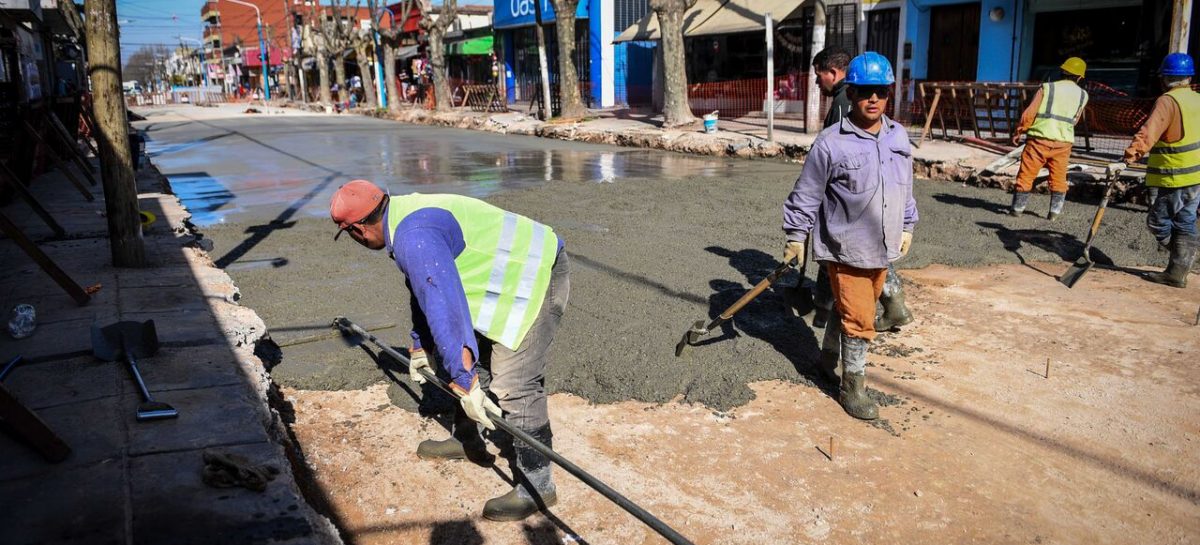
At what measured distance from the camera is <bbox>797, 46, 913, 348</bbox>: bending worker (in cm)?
436

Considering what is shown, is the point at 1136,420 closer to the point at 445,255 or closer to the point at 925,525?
the point at 925,525

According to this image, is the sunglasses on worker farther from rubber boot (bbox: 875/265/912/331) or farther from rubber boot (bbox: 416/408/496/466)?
rubber boot (bbox: 416/408/496/466)

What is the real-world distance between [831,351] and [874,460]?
32.4 inches

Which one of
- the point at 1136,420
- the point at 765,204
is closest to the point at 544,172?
the point at 765,204

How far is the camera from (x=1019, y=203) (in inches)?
331

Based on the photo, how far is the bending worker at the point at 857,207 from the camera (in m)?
3.83

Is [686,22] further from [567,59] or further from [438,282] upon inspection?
[438,282]

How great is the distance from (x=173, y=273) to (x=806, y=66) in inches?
720

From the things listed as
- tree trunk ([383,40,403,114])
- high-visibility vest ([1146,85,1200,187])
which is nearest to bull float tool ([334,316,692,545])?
high-visibility vest ([1146,85,1200,187])

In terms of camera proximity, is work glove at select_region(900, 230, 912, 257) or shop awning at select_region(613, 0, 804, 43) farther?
shop awning at select_region(613, 0, 804, 43)

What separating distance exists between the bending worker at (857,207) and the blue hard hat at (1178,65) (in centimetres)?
345

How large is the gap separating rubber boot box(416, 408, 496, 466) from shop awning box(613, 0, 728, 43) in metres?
20.4

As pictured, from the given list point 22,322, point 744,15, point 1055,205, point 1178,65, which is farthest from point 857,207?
point 744,15

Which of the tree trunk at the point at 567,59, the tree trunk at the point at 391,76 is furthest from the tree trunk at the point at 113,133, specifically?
the tree trunk at the point at 391,76
